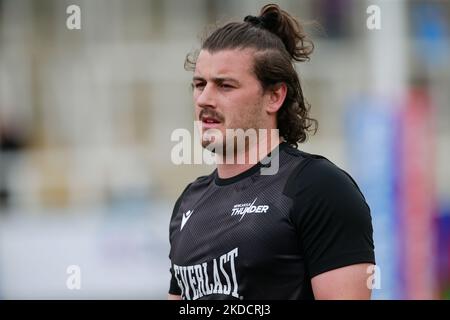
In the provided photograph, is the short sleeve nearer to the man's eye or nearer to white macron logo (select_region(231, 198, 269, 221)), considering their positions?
white macron logo (select_region(231, 198, 269, 221))

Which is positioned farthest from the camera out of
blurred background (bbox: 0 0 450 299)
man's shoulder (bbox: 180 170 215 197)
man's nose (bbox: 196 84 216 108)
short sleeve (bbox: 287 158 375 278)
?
blurred background (bbox: 0 0 450 299)

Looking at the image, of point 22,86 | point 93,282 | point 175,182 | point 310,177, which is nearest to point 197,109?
point 310,177

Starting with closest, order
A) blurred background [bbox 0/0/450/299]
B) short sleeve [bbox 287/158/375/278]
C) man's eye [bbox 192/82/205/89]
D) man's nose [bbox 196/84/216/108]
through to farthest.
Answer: short sleeve [bbox 287/158/375/278] → man's nose [bbox 196/84/216/108] → man's eye [bbox 192/82/205/89] → blurred background [bbox 0/0/450/299]

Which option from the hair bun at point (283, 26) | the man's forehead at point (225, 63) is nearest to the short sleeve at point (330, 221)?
the man's forehead at point (225, 63)

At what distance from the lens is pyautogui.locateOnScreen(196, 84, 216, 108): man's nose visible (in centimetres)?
377

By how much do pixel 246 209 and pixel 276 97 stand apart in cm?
56

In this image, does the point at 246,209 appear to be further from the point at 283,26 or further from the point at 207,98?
the point at 283,26

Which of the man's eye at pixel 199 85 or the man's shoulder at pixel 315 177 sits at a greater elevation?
the man's eye at pixel 199 85

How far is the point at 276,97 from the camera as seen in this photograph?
3975mm

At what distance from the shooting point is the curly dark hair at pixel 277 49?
12.8ft

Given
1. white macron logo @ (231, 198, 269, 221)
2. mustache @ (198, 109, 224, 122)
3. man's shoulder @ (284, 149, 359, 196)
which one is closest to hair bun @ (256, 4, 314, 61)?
mustache @ (198, 109, 224, 122)

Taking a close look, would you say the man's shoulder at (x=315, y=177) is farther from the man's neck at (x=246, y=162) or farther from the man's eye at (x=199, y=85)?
the man's eye at (x=199, y=85)

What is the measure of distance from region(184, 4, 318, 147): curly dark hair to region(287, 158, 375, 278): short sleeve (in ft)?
1.65

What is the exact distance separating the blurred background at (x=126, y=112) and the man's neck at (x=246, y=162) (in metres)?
6.90
